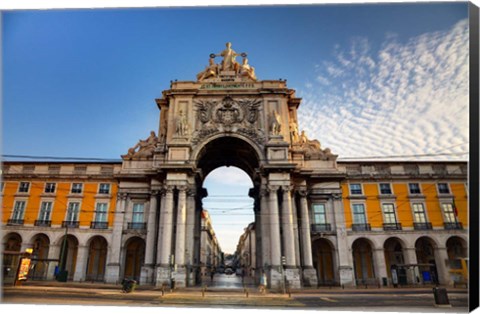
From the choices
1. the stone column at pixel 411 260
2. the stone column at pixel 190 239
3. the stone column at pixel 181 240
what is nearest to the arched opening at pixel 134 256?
the stone column at pixel 190 239

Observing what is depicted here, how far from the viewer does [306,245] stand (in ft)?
94.3

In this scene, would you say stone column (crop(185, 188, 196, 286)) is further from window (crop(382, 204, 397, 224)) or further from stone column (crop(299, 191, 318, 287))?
window (crop(382, 204, 397, 224))

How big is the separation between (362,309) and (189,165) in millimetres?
19038

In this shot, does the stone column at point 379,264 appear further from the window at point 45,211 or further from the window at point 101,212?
the window at point 45,211

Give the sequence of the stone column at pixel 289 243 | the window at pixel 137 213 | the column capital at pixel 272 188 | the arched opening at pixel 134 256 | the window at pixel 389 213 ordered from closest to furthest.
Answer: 1. the stone column at pixel 289 243
2. the column capital at pixel 272 188
3. the window at pixel 389 213
4. the window at pixel 137 213
5. the arched opening at pixel 134 256

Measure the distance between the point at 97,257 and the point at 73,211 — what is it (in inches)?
212

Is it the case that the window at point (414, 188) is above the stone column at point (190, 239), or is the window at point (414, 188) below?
above

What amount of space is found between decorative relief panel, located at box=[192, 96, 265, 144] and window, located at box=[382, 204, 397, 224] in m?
13.9

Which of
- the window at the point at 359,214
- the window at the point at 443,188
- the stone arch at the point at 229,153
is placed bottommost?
the window at the point at 359,214

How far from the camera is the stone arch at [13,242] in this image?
3206 cm

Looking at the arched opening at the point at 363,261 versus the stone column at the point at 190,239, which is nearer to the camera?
the stone column at the point at 190,239

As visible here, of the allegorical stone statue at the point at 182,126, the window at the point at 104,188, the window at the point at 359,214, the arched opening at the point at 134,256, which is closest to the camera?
the allegorical stone statue at the point at 182,126

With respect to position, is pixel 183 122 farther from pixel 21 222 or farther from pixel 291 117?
pixel 21 222

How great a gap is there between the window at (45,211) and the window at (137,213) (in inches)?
331
